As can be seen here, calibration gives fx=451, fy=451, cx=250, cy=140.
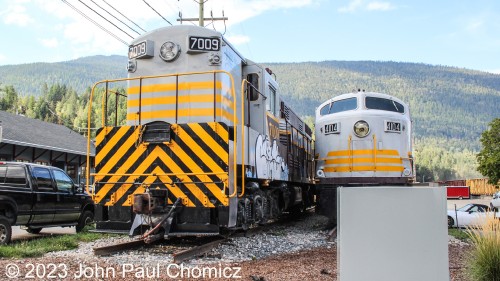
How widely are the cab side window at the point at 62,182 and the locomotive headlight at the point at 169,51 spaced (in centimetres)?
464

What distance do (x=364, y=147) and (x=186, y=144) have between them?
5.75 meters

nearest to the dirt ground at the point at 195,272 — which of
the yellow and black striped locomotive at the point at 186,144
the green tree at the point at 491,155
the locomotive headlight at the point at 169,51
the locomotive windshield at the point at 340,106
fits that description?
the yellow and black striped locomotive at the point at 186,144

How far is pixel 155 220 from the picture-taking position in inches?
288

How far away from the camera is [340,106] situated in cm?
1264

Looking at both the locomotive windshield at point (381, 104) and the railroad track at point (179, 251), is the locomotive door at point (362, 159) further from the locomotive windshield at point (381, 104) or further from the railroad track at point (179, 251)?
the railroad track at point (179, 251)

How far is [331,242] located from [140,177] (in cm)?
439

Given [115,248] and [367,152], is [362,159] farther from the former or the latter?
[115,248]

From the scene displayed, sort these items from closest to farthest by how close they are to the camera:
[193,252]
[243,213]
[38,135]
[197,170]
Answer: [193,252] → [197,170] → [243,213] → [38,135]

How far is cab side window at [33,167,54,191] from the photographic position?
1030cm

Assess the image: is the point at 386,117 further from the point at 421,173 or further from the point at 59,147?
the point at 421,173

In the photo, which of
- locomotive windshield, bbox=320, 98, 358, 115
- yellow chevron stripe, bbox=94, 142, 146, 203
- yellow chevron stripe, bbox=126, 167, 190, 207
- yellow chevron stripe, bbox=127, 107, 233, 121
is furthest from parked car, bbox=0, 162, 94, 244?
locomotive windshield, bbox=320, 98, 358, 115

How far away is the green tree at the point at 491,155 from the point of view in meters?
29.1

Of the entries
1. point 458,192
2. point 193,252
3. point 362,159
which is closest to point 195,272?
point 193,252

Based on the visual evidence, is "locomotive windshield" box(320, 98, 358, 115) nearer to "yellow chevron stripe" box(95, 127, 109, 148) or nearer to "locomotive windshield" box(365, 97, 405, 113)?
"locomotive windshield" box(365, 97, 405, 113)
